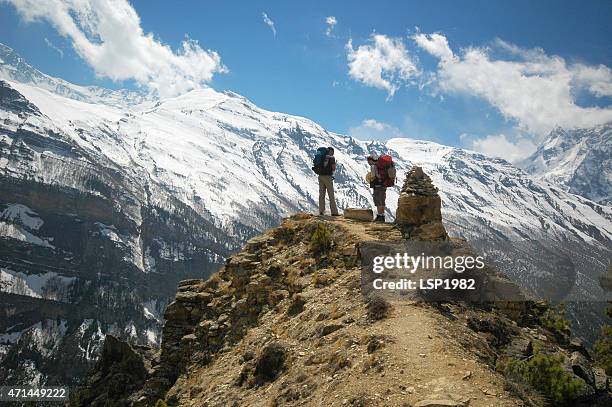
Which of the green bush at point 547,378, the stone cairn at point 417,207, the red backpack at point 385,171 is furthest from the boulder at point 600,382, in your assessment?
the red backpack at point 385,171

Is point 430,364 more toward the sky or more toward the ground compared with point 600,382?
more toward the sky

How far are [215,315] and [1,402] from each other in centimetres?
17474

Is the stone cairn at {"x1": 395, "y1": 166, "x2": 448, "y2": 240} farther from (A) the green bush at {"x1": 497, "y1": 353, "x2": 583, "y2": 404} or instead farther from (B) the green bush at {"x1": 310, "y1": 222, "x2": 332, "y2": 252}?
(A) the green bush at {"x1": 497, "y1": 353, "x2": 583, "y2": 404}

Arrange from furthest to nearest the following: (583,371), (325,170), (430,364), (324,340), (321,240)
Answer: (325,170) < (321,240) < (324,340) < (583,371) < (430,364)

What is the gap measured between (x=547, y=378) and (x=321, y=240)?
10.9 metres

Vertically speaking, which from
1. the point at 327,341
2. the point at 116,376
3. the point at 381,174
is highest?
the point at 381,174

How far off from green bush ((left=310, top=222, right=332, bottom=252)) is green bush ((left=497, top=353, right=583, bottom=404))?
9694 millimetres

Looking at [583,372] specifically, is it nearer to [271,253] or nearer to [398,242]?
[398,242]

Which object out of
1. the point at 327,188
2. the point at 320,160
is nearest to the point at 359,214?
the point at 327,188

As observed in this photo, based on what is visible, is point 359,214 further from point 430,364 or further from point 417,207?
point 430,364

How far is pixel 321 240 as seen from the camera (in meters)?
20.8

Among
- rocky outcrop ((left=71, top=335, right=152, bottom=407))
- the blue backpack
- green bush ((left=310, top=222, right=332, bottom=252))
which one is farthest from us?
the blue backpack

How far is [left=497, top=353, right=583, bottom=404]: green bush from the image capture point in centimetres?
1142

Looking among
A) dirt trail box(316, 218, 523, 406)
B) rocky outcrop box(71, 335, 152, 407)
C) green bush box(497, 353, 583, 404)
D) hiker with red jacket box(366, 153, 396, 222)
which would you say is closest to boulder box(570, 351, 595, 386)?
green bush box(497, 353, 583, 404)
